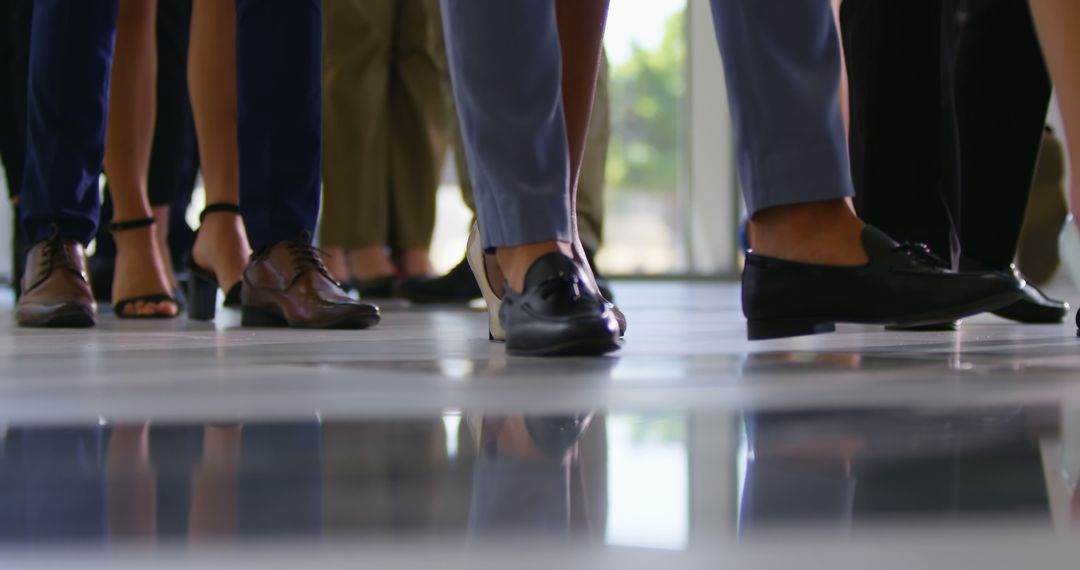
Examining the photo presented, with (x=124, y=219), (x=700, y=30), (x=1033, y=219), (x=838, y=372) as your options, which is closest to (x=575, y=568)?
(x=838, y=372)

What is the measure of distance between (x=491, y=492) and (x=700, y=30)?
15.9 feet

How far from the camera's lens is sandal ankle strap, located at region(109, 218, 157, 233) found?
205 centimetres

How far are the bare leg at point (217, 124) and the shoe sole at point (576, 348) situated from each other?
2.99 ft

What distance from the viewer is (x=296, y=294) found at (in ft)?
5.35

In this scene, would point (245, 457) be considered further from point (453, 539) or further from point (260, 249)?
point (260, 249)

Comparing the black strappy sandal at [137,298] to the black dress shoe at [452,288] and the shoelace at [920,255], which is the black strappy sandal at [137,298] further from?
the shoelace at [920,255]

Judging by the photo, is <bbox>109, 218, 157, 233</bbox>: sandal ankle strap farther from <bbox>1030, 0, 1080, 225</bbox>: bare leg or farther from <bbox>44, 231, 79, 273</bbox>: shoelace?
<bbox>1030, 0, 1080, 225</bbox>: bare leg

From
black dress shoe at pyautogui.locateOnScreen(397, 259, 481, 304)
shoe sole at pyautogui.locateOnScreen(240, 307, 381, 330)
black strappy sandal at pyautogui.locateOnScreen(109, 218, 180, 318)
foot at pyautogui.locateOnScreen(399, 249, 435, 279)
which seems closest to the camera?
shoe sole at pyautogui.locateOnScreen(240, 307, 381, 330)

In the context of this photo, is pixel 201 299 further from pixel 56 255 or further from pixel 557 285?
pixel 557 285

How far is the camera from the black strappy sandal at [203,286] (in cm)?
192

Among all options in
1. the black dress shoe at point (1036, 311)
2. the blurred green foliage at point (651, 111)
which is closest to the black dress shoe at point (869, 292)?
the black dress shoe at point (1036, 311)

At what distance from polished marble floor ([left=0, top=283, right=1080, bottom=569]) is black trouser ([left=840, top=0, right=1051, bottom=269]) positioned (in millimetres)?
531

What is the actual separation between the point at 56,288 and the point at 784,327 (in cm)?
117

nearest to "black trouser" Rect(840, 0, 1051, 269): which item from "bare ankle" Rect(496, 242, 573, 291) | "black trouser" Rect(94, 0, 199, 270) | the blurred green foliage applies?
"bare ankle" Rect(496, 242, 573, 291)
